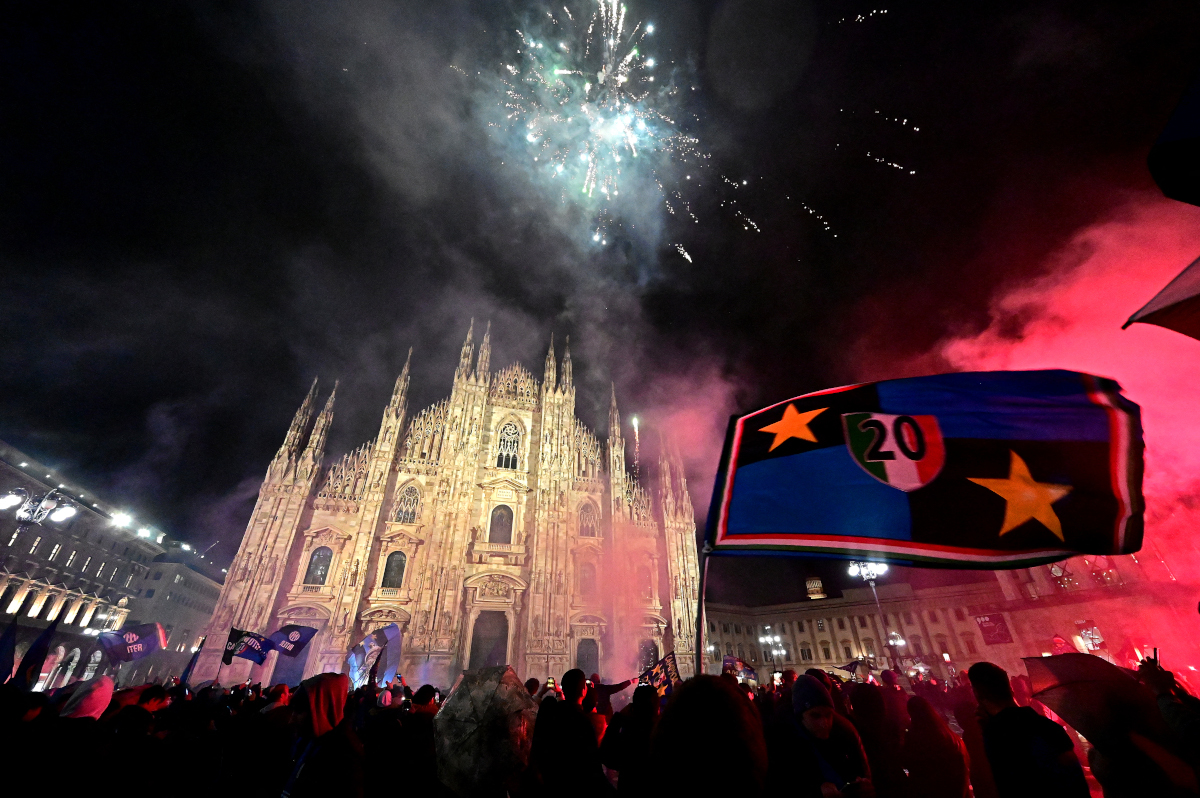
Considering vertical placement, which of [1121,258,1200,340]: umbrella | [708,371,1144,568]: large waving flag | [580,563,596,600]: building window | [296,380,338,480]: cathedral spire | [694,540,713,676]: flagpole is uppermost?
A: [296,380,338,480]: cathedral spire

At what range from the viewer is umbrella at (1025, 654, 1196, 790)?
9.09 feet

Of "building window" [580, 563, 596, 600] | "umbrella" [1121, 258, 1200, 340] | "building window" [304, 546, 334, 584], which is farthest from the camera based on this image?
"building window" [580, 563, 596, 600]

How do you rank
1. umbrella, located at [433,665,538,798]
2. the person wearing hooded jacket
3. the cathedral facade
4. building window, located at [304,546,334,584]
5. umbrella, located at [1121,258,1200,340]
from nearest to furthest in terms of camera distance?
umbrella, located at [1121,258,1200,340] → the person wearing hooded jacket → umbrella, located at [433,665,538,798] → the cathedral facade → building window, located at [304,546,334,584]

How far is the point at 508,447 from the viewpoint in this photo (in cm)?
3309

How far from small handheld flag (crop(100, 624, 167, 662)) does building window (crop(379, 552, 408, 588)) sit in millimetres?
12640

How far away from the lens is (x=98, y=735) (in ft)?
10.8

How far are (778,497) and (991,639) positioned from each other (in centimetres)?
4491

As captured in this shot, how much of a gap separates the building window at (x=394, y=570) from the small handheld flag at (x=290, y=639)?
10370mm

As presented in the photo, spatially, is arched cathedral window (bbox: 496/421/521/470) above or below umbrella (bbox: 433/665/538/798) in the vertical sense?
above

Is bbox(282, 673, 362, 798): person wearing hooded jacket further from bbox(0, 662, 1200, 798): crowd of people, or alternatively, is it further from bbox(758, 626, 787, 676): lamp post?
bbox(758, 626, 787, 676): lamp post

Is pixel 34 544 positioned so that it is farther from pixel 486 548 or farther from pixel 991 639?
pixel 991 639

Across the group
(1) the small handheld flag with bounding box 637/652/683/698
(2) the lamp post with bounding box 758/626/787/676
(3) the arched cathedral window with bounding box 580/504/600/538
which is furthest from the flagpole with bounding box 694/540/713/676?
(2) the lamp post with bounding box 758/626/787/676

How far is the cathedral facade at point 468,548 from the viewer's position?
81.1ft

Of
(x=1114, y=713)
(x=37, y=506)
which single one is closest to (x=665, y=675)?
(x=1114, y=713)
